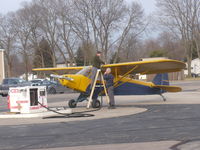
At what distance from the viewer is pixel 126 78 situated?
18969mm

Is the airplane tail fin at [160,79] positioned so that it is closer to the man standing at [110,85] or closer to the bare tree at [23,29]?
the man standing at [110,85]

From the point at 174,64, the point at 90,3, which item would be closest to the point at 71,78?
the point at 174,64

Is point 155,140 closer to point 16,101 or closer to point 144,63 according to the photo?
point 16,101

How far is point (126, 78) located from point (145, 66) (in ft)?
6.02

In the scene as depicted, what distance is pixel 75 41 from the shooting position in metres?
68.8

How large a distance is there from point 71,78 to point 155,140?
8.41 m

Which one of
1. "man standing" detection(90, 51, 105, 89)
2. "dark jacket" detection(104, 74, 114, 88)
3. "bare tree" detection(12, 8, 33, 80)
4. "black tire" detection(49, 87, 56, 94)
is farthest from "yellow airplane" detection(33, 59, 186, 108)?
"bare tree" detection(12, 8, 33, 80)

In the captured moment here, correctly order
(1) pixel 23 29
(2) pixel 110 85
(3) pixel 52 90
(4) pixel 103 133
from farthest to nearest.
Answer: (1) pixel 23 29 < (3) pixel 52 90 < (2) pixel 110 85 < (4) pixel 103 133

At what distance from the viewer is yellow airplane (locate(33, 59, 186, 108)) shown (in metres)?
16.4

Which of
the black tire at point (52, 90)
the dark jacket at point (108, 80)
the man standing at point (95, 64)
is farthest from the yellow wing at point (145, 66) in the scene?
the black tire at point (52, 90)

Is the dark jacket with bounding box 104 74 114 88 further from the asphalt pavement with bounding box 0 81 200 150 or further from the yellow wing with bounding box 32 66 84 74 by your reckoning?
the yellow wing with bounding box 32 66 84 74

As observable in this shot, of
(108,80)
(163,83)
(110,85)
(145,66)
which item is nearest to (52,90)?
(163,83)

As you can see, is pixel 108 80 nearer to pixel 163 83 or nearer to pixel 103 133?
pixel 163 83

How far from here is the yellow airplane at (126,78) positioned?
1636 centimetres
